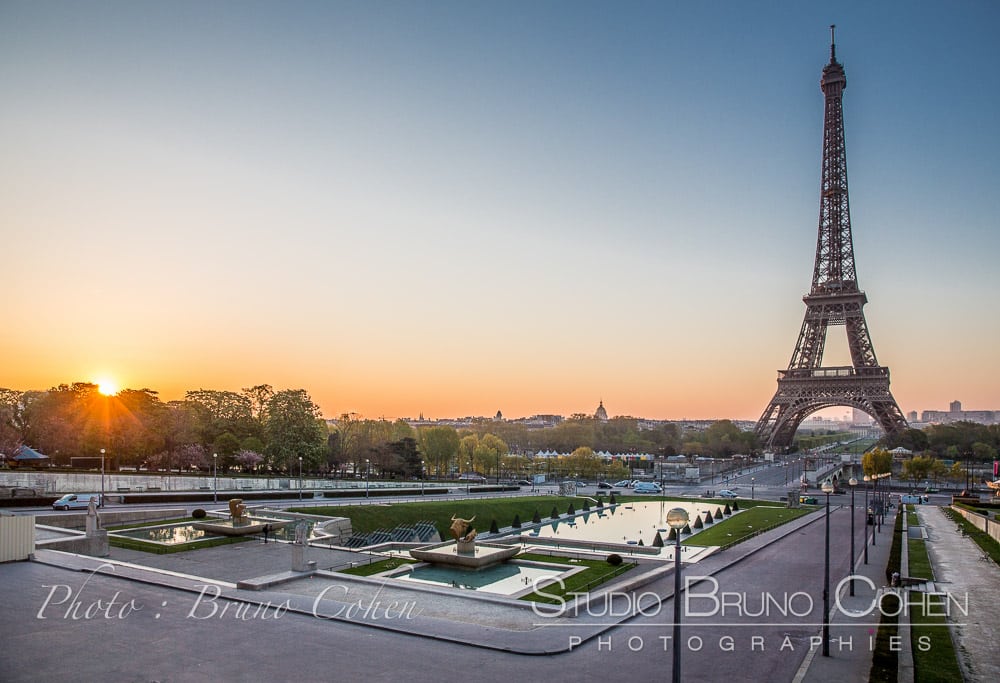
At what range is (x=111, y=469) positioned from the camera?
62812 mm

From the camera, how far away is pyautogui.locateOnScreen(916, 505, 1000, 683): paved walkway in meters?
14.6

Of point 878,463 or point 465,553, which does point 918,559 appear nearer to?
point 465,553

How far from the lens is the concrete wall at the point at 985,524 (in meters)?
31.9

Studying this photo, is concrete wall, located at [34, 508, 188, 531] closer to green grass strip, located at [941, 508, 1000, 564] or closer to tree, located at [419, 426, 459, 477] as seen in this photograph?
green grass strip, located at [941, 508, 1000, 564]

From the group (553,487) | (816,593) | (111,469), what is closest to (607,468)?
(553,487)

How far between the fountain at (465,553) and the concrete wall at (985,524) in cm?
Answer: 2295

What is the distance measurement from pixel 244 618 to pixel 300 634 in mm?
2073

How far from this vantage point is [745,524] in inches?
1626

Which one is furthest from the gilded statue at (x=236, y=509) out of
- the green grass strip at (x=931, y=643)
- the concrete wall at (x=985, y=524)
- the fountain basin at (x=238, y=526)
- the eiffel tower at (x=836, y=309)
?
the eiffel tower at (x=836, y=309)

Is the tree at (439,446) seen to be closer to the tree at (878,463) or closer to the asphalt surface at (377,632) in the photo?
the tree at (878,463)

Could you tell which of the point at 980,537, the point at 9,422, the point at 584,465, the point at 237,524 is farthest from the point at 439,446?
the point at 980,537

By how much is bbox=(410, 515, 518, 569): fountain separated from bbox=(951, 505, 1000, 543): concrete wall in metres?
23.0

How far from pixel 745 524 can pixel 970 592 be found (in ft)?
65.8

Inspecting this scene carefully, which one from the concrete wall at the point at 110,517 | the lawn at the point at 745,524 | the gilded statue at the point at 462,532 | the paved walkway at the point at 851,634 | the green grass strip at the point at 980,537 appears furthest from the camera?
the lawn at the point at 745,524
